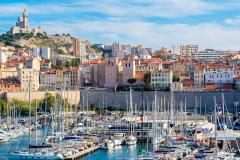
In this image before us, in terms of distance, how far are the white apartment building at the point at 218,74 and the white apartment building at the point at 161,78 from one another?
113 inches

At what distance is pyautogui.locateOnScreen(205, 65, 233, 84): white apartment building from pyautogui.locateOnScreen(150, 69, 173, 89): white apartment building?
9.43 feet

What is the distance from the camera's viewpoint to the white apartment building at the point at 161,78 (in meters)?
49.2

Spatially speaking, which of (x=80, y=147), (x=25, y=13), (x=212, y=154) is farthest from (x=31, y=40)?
(x=212, y=154)

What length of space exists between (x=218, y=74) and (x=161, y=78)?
171 inches

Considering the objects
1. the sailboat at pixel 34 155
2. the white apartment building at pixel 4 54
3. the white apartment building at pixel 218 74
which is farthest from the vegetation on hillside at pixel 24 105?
the white apartment building at pixel 4 54

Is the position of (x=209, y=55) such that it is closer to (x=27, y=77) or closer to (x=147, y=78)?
(x=147, y=78)

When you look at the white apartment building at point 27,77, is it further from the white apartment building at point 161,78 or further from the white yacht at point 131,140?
the white yacht at point 131,140

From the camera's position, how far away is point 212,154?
66.3 ft

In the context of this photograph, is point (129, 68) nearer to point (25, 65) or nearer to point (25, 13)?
point (25, 65)

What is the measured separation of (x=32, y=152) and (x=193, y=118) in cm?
1420

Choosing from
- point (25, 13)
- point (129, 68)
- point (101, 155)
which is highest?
point (25, 13)

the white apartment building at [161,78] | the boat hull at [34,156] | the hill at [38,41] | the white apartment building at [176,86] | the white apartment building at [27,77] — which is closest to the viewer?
the boat hull at [34,156]

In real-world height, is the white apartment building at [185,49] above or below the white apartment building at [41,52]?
above

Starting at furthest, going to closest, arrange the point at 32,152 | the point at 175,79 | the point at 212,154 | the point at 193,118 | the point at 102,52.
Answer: the point at 102,52 → the point at 175,79 → the point at 193,118 → the point at 32,152 → the point at 212,154
